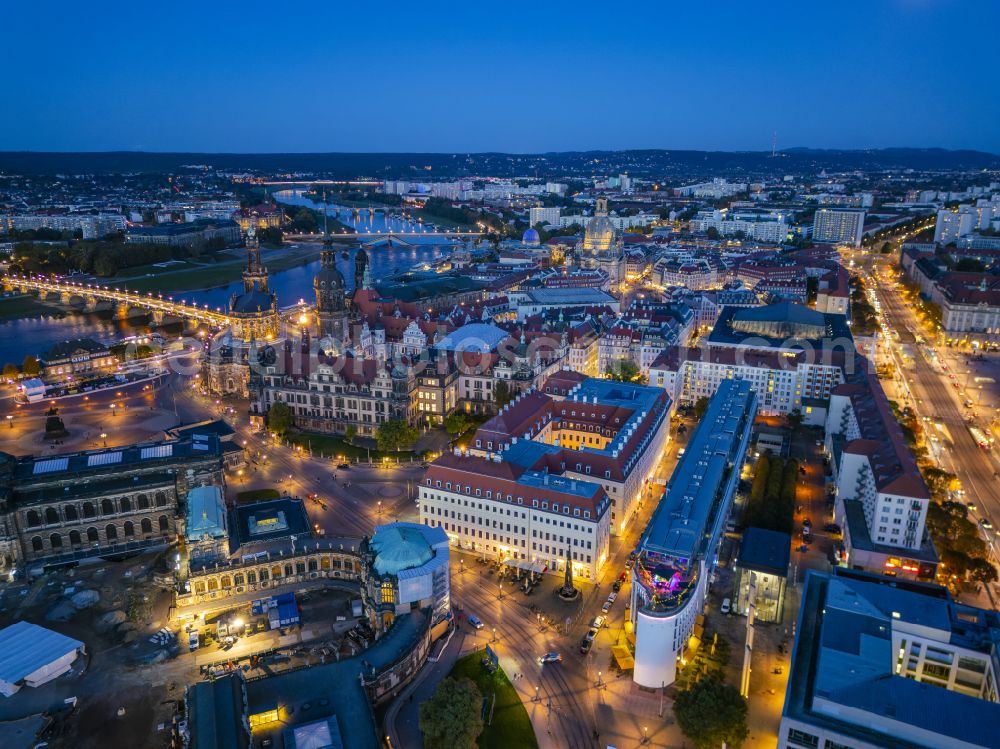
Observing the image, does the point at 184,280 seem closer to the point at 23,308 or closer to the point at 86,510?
the point at 23,308

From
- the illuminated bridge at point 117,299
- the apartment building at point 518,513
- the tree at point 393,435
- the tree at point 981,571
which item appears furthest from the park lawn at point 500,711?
the illuminated bridge at point 117,299

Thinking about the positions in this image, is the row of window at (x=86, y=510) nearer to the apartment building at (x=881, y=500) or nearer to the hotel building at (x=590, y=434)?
the hotel building at (x=590, y=434)

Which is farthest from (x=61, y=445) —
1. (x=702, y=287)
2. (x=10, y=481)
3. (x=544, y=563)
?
(x=702, y=287)

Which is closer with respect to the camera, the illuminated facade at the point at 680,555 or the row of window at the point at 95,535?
the illuminated facade at the point at 680,555

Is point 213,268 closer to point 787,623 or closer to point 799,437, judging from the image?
point 799,437

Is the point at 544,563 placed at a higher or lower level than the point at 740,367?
lower

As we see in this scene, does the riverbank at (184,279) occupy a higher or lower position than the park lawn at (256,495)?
higher
